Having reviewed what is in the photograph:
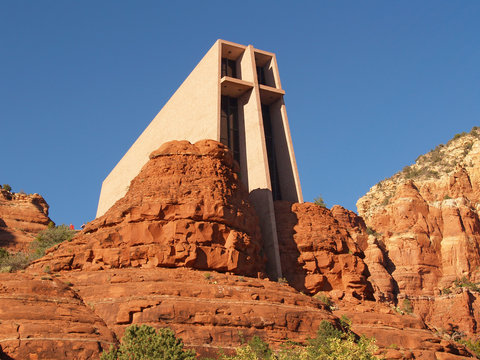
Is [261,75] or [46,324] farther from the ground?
[261,75]

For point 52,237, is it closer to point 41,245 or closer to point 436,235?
point 41,245

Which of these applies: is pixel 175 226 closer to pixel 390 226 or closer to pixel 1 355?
pixel 1 355

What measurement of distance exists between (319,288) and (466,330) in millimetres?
28202

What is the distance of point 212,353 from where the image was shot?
72.1 ft

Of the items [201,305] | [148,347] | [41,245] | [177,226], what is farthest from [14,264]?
[148,347]

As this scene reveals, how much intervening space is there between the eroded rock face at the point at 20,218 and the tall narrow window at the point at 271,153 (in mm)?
20316

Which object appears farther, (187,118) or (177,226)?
(187,118)

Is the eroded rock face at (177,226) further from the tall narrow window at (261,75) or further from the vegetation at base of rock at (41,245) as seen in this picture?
the tall narrow window at (261,75)

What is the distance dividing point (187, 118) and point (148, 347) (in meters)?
24.8

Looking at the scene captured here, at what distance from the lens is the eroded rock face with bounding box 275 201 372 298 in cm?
3388

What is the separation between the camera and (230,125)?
41.9 metres

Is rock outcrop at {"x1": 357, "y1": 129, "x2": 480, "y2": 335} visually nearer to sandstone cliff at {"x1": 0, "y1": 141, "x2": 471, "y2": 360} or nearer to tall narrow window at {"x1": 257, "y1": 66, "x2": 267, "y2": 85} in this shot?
tall narrow window at {"x1": 257, "y1": 66, "x2": 267, "y2": 85}

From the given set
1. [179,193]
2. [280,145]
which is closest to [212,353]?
[179,193]

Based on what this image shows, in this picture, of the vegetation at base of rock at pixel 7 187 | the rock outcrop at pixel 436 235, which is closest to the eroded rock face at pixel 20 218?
the vegetation at base of rock at pixel 7 187
